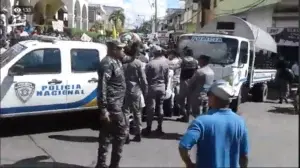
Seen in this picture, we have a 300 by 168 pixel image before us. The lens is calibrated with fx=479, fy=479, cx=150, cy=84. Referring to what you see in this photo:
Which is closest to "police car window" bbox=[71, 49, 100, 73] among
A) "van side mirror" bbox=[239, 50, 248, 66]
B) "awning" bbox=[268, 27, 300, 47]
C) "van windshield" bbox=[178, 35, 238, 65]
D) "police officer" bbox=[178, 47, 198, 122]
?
"police officer" bbox=[178, 47, 198, 122]

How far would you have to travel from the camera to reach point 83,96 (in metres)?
8.91

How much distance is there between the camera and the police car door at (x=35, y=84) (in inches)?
320

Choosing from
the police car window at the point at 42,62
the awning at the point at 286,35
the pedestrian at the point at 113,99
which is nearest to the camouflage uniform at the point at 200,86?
the pedestrian at the point at 113,99

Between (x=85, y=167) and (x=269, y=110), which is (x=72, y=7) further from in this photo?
(x=85, y=167)

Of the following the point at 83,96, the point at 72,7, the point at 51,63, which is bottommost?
the point at 83,96

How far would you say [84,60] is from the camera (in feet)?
29.4

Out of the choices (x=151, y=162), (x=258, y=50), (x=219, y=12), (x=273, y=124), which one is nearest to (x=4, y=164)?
(x=151, y=162)

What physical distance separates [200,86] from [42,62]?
2.81 meters

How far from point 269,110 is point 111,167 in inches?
346

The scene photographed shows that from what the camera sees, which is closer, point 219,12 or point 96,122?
point 96,122

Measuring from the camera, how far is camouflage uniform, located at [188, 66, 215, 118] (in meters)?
8.24

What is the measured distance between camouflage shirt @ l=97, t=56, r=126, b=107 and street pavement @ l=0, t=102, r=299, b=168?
1.27 m

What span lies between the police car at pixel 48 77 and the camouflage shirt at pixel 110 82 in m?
2.52

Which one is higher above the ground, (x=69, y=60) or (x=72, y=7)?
(x=72, y=7)
